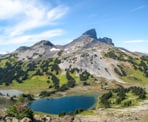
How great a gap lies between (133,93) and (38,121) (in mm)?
107342

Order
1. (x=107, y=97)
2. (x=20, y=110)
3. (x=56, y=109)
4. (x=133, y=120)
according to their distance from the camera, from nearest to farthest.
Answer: (x=20, y=110)
(x=133, y=120)
(x=56, y=109)
(x=107, y=97)

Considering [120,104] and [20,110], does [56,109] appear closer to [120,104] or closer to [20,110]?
[120,104]

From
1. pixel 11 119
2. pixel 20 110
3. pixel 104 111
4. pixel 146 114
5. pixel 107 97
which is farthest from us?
pixel 107 97

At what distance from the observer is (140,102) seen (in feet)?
518

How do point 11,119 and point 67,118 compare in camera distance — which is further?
point 67,118

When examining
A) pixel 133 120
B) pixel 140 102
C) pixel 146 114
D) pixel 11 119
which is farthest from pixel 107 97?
pixel 11 119

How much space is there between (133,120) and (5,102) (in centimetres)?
11339

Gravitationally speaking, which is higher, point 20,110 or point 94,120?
point 20,110

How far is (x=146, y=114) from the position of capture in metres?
124

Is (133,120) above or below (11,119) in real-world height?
below

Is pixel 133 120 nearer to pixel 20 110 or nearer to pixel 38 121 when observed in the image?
pixel 38 121

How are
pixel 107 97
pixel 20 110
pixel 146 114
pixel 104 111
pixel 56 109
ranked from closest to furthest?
pixel 20 110 < pixel 146 114 < pixel 104 111 < pixel 56 109 < pixel 107 97

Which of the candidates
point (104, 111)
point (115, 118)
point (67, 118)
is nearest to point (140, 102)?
point (104, 111)

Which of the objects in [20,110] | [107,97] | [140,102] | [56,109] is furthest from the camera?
[107,97]
